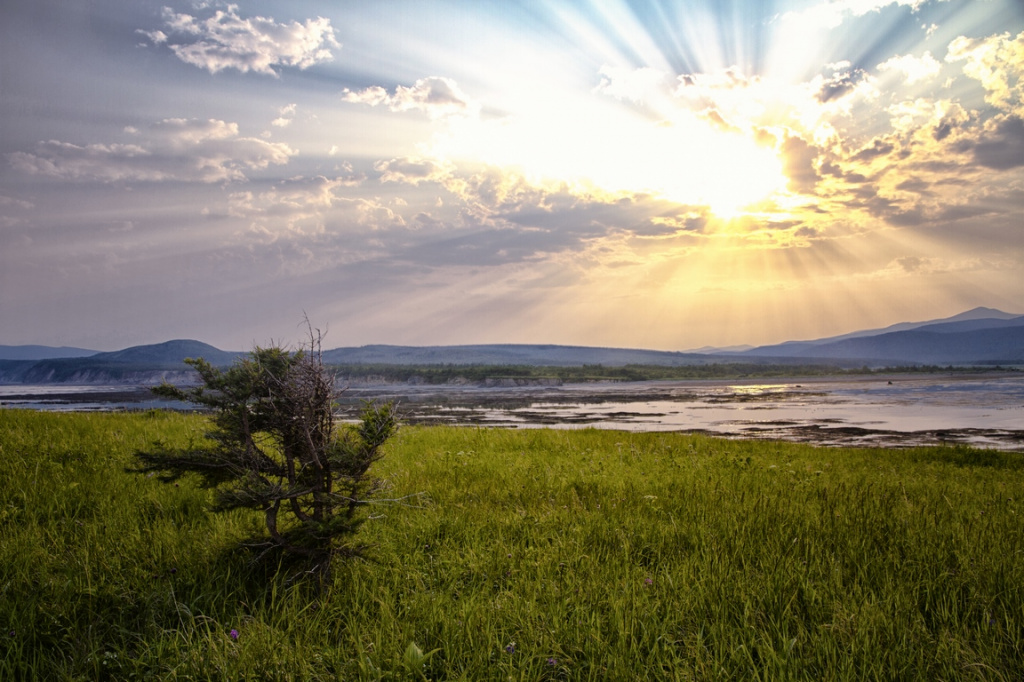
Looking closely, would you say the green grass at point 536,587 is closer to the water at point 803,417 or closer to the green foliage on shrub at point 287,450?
the green foliage on shrub at point 287,450

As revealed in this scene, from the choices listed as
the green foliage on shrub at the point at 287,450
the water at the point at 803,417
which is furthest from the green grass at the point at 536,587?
the water at the point at 803,417

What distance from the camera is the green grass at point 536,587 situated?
322 centimetres

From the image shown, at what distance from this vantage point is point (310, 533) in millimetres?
3834

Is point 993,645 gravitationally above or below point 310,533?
below

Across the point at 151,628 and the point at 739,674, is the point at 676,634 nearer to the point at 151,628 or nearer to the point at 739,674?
the point at 739,674

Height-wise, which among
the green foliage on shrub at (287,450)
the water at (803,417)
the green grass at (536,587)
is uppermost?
the green foliage on shrub at (287,450)

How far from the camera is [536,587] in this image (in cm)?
409

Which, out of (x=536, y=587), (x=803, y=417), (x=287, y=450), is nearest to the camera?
(x=287, y=450)

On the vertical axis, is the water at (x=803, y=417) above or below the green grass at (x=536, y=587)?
below

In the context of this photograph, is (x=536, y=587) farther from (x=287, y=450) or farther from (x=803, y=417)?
(x=803, y=417)

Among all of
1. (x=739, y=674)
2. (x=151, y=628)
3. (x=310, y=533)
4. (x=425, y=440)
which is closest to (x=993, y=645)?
(x=739, y=674)

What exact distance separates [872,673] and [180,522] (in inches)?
237

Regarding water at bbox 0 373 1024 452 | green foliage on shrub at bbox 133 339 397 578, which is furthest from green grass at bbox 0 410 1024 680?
water at bbox 0 373 1024 452

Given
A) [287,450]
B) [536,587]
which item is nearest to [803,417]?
[536,587]
